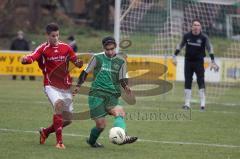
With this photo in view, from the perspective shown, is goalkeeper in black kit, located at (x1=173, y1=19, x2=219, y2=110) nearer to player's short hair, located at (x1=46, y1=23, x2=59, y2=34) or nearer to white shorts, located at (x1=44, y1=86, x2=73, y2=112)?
white shorts, located at (x1=44, y1=86, x2=73, y2=112)

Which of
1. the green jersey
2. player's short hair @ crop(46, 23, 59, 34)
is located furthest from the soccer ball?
player's short hair @ crop(46, 23, 59, 34)

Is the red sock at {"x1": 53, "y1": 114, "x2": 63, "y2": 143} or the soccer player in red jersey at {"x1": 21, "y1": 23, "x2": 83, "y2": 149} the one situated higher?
the soccer player in red jersey at {"x1": 21, "y1": 23, "x2": 83, "y2": 149}

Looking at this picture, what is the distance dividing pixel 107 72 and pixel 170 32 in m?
12.5

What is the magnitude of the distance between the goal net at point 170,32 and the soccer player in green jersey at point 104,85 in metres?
9.40

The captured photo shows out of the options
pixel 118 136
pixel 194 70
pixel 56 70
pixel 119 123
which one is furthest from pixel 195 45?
pixel 118 136

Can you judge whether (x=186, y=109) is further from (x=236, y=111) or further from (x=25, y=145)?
(x=25, y=145)

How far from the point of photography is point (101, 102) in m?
11.1

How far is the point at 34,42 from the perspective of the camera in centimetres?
3747

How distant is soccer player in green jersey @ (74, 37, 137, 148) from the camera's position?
11141mm

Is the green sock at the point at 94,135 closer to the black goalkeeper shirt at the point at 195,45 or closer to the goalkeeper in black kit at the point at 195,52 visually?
the goalkeeper in black kit at the point at 195,52

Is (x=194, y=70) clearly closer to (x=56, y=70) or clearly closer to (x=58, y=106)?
(x=56, y=70)

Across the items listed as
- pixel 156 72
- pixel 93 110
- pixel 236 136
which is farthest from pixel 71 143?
pixel 156 72

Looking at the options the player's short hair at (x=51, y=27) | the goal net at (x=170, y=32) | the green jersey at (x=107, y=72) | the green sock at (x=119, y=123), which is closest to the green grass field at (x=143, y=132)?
the green sock at (x=119, y=123)

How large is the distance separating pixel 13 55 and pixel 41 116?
1297cm
